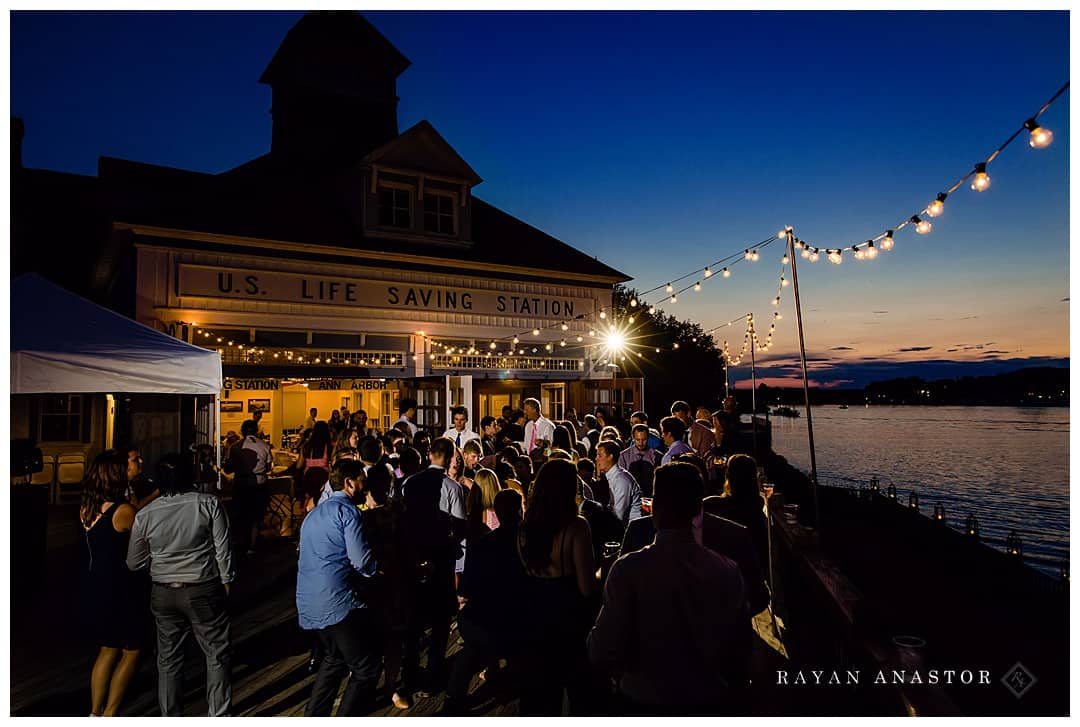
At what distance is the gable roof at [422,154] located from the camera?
14383 mm

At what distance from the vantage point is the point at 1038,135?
13.7 ft

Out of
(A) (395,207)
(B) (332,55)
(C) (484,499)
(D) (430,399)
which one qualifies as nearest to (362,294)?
(A) (395,207)

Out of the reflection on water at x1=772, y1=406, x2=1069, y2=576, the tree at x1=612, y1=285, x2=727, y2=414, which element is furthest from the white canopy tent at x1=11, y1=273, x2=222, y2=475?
the tree at x1=612, y1=285, x2=727, y2=414

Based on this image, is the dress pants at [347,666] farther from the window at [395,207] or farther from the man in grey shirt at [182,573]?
the window at [395,207]

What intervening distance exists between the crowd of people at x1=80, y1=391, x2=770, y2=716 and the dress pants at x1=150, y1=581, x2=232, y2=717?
1 cm

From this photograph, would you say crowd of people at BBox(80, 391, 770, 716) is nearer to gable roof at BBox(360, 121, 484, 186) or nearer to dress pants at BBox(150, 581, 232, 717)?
dress pants at BBox(150, 581, 232, 717)

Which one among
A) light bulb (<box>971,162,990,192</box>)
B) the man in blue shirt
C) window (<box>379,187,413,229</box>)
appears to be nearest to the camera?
the man in blue shirt

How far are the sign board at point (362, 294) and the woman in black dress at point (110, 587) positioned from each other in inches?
376

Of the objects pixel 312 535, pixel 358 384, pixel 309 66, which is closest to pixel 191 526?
→ pixel 312 535

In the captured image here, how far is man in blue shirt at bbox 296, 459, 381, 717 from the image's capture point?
11.6ft

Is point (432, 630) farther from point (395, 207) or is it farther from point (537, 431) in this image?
point (395, 207)

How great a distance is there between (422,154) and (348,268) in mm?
3429

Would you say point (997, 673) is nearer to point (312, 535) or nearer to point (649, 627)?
point (649, 627)

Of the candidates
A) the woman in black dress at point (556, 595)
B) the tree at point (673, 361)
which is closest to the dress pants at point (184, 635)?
the woman in black dress at point (556, 595)
